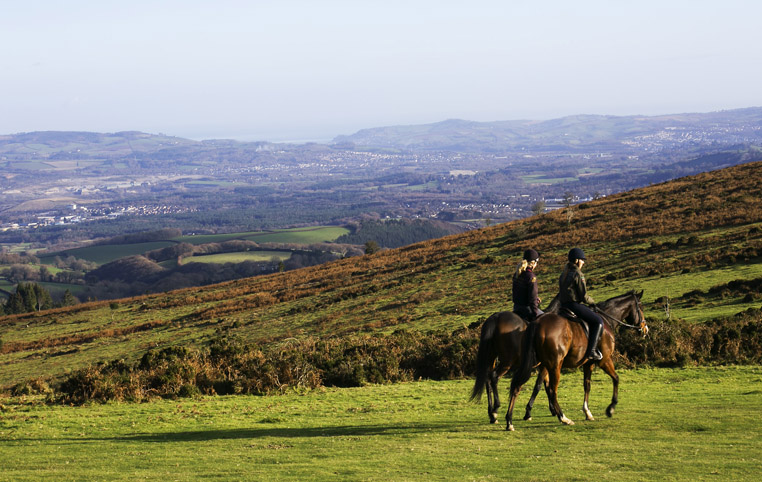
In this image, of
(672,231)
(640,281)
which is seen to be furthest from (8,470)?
(672,231)

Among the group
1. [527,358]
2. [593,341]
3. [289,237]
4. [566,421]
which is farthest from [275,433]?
[289,237]

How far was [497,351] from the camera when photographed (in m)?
13.4

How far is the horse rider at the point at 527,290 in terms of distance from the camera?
13734 mm

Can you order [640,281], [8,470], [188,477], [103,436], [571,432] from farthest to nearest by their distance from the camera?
[640,281], [103,436], [571,432], [8,470], [188,477]

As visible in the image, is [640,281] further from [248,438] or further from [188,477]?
[188,477]

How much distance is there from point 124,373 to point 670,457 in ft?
46.6

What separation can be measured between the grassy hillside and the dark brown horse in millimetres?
13103

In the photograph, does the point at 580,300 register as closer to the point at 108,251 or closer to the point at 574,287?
the point at 574,287

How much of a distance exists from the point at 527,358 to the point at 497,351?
906 mm

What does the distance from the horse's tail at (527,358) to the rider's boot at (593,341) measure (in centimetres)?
126

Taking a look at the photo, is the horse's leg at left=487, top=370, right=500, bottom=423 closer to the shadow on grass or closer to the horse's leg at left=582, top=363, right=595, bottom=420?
the shadow on grass

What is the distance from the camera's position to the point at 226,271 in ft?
414

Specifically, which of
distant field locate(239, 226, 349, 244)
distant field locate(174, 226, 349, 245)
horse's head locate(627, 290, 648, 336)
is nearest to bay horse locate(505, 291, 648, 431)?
horse's head locate(627, 290, 648, 336)

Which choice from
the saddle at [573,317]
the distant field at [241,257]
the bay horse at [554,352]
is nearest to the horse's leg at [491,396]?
the bay horse at [554,352]
